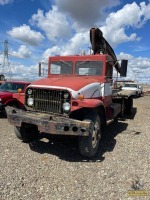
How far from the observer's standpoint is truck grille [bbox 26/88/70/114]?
18.8 ft

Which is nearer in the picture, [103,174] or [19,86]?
[103,174]

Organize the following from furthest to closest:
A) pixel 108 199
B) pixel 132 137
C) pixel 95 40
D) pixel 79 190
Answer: pixel 95 40 → pixel 132 137 → pixel 79 190 → pixel 108 199

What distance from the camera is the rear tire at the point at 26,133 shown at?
658 centimetres

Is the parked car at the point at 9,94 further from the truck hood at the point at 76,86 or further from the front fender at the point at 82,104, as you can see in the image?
the front fender at the point at 82,104

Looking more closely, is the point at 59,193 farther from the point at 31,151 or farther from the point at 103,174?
the point at 31,151

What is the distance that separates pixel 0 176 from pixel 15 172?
0.32 m

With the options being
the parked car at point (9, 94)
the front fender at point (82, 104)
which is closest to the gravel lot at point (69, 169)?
the front fender at point (82, 104)

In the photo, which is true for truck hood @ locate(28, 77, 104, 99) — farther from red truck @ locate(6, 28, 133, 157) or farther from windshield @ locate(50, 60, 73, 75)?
windshield @ locate(50, 60, 73, 75)

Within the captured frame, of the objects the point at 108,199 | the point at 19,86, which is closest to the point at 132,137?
the point at 108,199

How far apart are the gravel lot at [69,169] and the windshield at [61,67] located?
7.00 ft

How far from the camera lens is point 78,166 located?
5.31 m

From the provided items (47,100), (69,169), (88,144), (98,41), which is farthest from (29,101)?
(98,41)

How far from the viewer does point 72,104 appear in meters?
5.62

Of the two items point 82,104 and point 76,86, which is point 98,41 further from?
point 82,104
